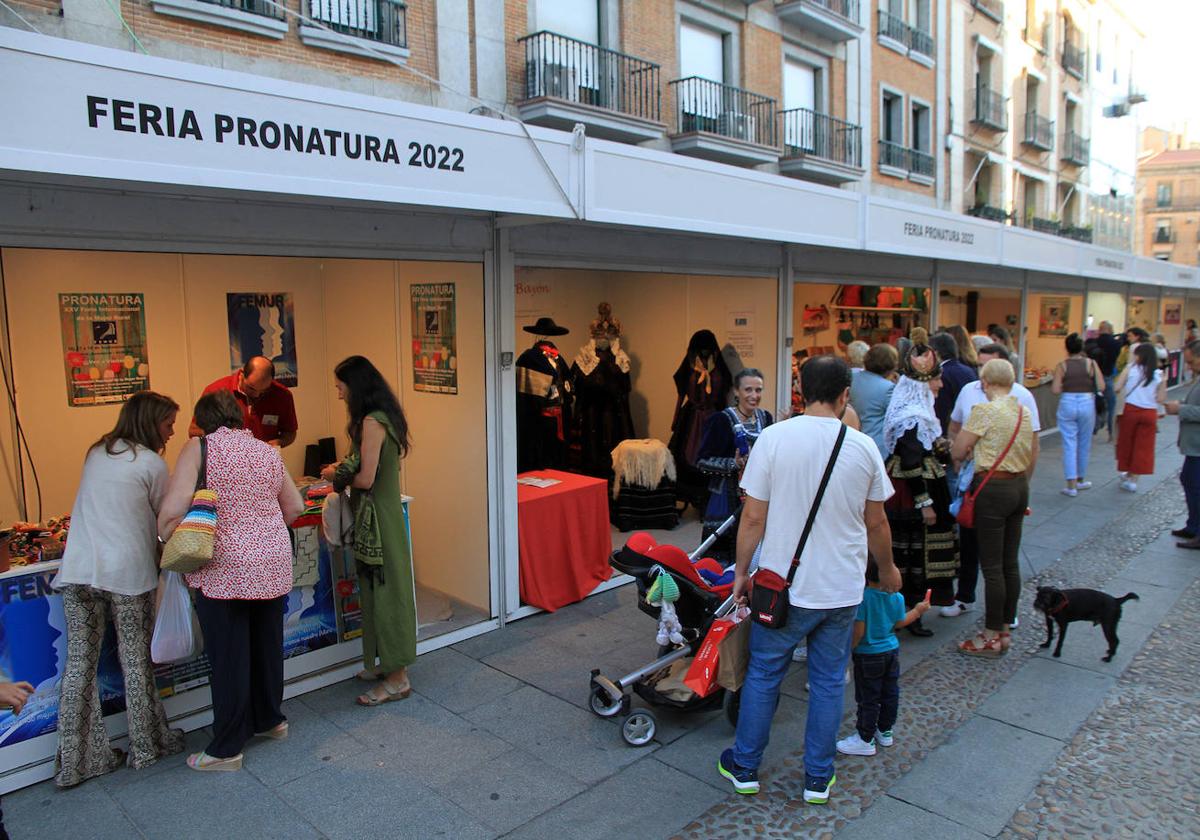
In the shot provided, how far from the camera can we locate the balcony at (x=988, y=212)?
762 inches

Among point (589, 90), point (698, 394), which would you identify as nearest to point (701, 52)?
point (589, 90)

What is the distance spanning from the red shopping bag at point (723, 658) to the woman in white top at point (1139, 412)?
7218 mm

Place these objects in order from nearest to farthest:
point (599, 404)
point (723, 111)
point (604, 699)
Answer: point (604, 699) → point (599, 404) → point (723, 111)

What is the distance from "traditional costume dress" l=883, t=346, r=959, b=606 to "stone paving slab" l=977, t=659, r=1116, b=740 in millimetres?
748

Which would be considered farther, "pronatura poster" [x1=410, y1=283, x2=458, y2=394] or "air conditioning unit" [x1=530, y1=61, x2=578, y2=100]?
"air conditioning unit" [x1=530, y1=61, x2=578, y2=100]

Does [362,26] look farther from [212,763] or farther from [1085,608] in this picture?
[1085,608]

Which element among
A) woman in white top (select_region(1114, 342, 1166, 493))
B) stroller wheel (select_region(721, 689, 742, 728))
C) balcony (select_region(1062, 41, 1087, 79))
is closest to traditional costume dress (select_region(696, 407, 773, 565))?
stroller wheel (select_region(721, 689, 742, 728))

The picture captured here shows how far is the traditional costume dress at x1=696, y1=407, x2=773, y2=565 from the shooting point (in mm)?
4922

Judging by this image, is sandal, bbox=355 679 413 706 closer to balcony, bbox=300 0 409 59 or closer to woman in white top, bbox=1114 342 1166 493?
balcony, bbox=300 0 409 59

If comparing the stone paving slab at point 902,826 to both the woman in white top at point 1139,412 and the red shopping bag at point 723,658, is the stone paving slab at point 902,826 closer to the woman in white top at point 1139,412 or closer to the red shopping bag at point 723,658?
the red shopping bag at point 723,658

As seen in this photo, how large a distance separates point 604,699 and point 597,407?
16.0 feet

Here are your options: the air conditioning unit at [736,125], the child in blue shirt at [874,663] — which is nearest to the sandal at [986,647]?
the child in blue shirt at [874,663]

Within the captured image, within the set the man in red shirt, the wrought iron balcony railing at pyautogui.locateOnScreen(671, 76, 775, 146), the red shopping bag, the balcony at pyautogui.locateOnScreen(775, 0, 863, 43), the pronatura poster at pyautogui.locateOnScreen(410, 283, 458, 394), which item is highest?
the balcony at pyautogui.locateOnScreen(775, 0, 863, 43)

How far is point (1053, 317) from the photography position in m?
17.6
